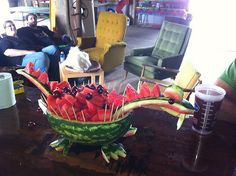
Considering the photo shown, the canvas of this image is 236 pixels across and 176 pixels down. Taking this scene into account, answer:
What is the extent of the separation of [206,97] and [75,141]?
1.78 ft

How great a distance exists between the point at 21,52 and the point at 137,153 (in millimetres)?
2635

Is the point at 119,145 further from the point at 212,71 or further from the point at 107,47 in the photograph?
the point at 212,71

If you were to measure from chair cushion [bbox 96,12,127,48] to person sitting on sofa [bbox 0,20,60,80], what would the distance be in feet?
3.53

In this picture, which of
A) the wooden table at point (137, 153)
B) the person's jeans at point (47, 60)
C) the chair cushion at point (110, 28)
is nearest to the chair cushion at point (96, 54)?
the chair cushion at point (110, 28)

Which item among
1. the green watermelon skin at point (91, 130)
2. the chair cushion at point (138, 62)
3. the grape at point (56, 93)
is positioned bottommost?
the chair cushion at point (138, 62)

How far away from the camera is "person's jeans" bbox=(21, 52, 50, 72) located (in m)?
3.08

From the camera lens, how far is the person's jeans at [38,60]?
3.08 meters

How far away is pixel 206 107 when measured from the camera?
992mm

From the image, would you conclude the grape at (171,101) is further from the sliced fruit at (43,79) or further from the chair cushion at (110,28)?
the chair cushion at (110,28)

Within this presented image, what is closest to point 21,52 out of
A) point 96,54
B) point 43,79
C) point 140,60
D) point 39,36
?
point 39,36

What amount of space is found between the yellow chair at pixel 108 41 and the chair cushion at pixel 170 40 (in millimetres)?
566

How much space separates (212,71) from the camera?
436 cm

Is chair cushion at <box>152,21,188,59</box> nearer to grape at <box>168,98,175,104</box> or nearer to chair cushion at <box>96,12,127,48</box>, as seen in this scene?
chair cushion at <box>96,12,127,48</box>

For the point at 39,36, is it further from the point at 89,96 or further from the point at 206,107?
the point at 206,107
